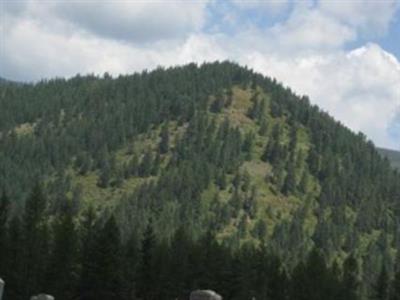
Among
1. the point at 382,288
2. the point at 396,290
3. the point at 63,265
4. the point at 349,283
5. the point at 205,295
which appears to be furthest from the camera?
the point at 349,283

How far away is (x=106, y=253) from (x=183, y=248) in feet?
72.3

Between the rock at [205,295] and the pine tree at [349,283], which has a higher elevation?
the pine tree at [349,283]

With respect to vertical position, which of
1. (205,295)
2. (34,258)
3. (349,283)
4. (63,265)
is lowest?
(205,295)

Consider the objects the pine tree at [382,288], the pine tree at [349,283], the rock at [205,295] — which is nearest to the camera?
the rock at [205,295]

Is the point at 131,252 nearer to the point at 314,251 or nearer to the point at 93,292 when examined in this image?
the point at 93,292

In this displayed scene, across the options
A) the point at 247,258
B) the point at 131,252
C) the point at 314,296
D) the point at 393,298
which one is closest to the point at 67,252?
the point at 131,252

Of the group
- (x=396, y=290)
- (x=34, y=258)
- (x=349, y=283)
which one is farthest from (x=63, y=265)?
(x=349, y=283)

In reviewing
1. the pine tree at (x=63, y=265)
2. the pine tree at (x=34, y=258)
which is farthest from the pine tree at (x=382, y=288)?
the pine tree at (x=34, y=258)

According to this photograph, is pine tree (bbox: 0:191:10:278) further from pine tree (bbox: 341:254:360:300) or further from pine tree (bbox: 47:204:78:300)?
pine tree (bbox: 341:254:360:300)

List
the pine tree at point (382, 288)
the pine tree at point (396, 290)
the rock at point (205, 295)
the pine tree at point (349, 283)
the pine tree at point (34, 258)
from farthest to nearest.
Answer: the pine tree at point (349, 283)
the pine tree at point (382, 288)
the pine tree at point (396, 290)
the pine tree at point (34, 258)
the rock at point (205, 295)

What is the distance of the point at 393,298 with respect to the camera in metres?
109

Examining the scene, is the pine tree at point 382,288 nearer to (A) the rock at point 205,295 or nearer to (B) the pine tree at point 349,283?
(B) the pine tree at point 349,283

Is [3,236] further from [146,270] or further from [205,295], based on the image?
[205,295]

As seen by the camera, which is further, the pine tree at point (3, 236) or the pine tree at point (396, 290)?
the pine tree at point (396, 290)
